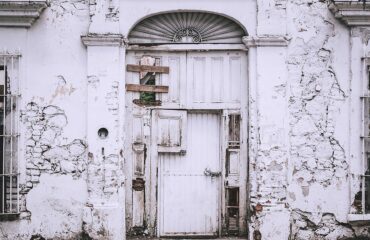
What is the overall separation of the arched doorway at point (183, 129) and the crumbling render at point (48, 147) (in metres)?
0.85

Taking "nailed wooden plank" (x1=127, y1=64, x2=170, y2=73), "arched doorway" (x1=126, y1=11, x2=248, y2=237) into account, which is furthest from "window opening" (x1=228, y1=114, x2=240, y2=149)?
"nailed wooden plank" (x1=127, y1=64, x2=170, y2=73)

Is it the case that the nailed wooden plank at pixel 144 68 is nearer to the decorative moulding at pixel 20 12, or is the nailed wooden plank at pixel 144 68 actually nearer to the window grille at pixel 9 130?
the decorative moulding at pixel 20 12

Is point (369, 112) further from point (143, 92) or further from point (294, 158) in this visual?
point (143, 92)

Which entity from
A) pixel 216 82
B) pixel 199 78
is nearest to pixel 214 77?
pixel 216 82

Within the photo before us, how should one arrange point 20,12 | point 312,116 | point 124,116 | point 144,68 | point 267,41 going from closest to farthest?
point 20,12
point 267,41
point 312,116
point 124,116
point 144,68

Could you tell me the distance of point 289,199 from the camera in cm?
771

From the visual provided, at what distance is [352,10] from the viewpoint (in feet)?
24.7

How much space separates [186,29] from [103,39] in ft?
4.55

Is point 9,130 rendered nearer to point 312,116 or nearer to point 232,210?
point 232,210

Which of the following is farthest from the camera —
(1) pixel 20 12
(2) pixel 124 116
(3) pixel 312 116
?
(2) pixel 124 116

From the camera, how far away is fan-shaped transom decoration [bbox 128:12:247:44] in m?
8.03

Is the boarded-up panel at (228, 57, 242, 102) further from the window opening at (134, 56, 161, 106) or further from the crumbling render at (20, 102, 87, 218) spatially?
the crumbling render at (20, 102, 87, 218)

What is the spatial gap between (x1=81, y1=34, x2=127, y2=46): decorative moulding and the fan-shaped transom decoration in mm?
436

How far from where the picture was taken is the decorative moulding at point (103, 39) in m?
7.59
